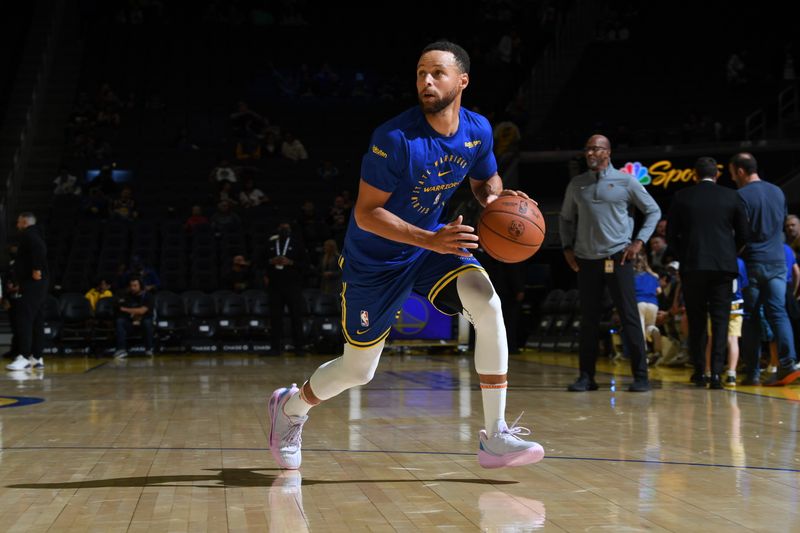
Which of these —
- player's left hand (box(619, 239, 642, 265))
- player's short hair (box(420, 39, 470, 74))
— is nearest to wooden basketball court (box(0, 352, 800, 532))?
player's left hand (box(619, 239, 642, 265))

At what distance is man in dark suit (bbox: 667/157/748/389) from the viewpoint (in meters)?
7.73

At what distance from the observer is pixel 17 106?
22016 mm

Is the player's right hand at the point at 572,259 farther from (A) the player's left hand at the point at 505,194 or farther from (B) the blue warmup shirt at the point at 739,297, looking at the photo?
(A) the player's left hand at the point at 505,194

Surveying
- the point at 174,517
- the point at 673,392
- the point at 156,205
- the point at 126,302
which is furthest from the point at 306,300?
the point at 174,517

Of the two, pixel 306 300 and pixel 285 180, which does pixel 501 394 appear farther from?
pixel 285 180

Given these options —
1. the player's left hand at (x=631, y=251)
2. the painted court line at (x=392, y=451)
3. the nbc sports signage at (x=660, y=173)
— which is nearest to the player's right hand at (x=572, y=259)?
the player's left hand at (x=631, y=251)

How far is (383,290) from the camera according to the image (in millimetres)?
4098

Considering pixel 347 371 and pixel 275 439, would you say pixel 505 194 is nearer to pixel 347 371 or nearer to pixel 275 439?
pixel 347 371

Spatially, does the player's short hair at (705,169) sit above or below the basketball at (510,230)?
above

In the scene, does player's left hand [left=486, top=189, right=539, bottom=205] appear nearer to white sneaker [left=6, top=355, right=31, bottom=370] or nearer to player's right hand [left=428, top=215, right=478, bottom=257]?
player's right hand [left=428, top=215, right=478, bottom=257]

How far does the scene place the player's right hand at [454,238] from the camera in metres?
3.68

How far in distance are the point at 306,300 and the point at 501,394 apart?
11.7 m

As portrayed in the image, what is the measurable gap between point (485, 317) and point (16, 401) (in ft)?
15.6

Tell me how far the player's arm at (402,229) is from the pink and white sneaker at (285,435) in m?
0.92
